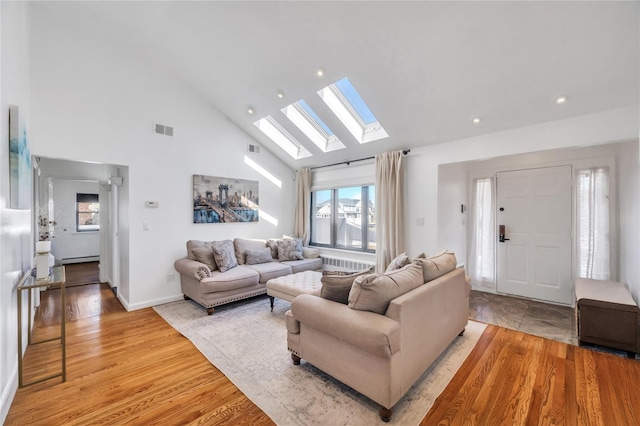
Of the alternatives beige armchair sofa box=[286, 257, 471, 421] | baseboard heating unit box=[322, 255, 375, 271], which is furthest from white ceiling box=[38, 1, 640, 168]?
baseboard heating unit box=[322, 255, 375, 271]

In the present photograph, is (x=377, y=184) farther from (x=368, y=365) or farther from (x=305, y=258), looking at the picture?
(x=368, y=365)

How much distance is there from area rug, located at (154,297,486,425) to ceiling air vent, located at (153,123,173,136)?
2684 mm

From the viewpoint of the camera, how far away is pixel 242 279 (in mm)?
3848

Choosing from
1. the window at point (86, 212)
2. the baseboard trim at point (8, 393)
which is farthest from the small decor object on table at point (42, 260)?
the window at point (86, 212)

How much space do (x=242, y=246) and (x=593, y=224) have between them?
206 inches

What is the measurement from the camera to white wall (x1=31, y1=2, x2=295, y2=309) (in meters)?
3.26

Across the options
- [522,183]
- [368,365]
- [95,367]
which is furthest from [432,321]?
[522,183]

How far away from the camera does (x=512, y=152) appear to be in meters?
3.40

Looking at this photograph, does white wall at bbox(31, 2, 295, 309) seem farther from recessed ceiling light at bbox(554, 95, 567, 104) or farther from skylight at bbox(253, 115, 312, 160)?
recessed ceiling light at bbox(554, 95, 567, 104)

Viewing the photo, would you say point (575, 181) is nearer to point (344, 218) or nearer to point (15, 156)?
point (344, 218)

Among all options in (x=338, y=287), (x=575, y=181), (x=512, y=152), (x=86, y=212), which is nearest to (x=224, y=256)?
(x=338, y=287)

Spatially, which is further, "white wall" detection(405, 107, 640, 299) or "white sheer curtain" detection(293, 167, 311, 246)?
"white sheer curtain" detection(293, 167, 311, 246)

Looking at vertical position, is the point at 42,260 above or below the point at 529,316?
above

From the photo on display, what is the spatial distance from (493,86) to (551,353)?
9.13ft
